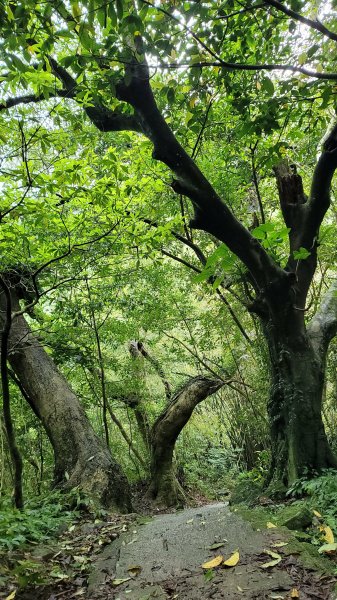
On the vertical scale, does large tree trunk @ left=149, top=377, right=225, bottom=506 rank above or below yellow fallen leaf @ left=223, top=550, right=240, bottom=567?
above

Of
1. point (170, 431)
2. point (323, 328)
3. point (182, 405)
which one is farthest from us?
point (170, 431)

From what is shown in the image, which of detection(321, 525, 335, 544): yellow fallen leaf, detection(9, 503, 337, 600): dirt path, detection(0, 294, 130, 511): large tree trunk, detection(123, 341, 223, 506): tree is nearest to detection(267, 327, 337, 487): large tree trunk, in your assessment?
detection(9, 503, 337, 600): dirt path

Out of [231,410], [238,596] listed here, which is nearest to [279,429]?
Result: [238,596]

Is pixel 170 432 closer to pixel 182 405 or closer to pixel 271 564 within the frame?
pixel 182 405

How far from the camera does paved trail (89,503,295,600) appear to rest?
7.79 ft

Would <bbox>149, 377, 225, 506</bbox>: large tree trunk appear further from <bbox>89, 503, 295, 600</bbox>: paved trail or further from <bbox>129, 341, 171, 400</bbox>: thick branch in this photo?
<bbox>89, 503, 295, 600</bbox>: paved trail

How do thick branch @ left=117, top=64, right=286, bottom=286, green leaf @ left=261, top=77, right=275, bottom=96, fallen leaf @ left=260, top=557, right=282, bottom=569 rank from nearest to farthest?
green leaf @ left=261, top=77, right=275, bottom=96 < fallen leaf @ left=260, top=557, right=282, bottom=569 < thick branch @ left=117, top=64, right=286, bottom=286

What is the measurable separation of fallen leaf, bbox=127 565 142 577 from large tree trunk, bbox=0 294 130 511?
2.06m

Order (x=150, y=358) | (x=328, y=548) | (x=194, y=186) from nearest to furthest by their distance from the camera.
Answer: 1. (x=328, y=548)
2. (x=194, y=186)
3. (x=150, y=358)

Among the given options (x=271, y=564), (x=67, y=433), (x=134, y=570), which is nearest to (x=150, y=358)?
(x=67, y=433)

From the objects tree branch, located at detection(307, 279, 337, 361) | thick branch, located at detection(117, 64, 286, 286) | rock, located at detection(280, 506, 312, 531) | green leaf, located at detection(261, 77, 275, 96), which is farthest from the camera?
tree branch, located at detection(307, 279, 337, 361)

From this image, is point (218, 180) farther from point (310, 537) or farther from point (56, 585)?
point (56, 585)

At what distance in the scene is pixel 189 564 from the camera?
2844mm

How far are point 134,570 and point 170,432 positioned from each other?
467 cm
